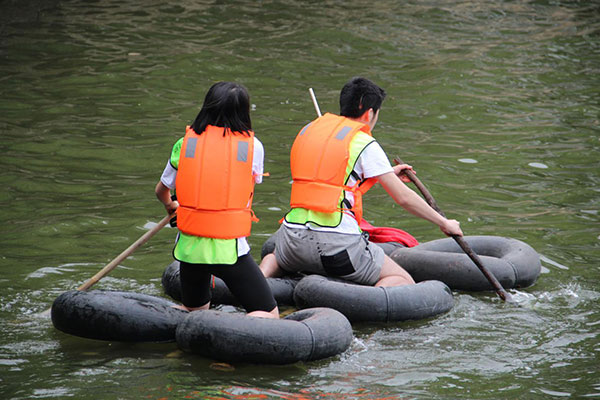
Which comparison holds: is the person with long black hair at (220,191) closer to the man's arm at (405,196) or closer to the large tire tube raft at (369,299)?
the large tire tube raft at (369,299)

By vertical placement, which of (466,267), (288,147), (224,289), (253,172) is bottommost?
(224,289)

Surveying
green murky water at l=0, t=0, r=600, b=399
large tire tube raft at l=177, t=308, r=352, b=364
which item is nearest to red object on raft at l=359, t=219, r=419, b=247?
green murky water at l=0, t=0, r=600, b=399

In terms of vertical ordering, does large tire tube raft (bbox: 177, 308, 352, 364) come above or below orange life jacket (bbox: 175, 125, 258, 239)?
below

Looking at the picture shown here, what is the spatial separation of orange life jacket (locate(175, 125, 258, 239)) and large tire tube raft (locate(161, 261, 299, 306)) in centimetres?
103

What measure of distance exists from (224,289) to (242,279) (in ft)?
3.12

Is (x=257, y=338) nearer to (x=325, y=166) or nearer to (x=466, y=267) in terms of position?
(x=325, y=166)

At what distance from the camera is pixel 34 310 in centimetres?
605

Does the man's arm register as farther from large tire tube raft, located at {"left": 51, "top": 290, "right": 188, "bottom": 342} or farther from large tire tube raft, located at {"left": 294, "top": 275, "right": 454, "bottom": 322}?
large tire tube raft, located at {"left": 51, "top": 290, "right": 188, "bottom": 342}

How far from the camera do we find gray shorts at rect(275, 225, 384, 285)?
5.95 metres

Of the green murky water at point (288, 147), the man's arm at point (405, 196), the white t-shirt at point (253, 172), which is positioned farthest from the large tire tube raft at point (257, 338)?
the man's arm at point (405, 196)

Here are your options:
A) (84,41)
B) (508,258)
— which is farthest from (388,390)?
(84,41)

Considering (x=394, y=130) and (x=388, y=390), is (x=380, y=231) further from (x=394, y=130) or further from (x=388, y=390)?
(x=394, y=130)

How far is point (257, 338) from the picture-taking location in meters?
4.98

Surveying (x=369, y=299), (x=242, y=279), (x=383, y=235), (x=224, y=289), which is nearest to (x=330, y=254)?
(x=369, y=299)
